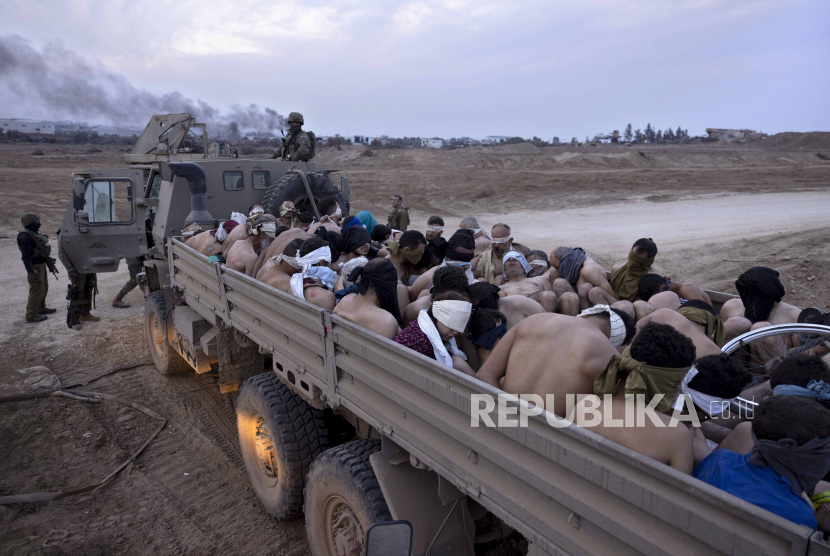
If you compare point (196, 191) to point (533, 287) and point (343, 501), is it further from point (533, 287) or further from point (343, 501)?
point (343, 501)

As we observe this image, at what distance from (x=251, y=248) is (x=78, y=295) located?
4577 millimetres

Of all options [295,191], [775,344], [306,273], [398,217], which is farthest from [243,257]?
[398,217]

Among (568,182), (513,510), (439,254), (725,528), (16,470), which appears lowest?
(16,470)

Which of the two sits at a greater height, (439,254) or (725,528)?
→ (439,254)

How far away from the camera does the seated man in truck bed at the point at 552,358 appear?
93.7 inches

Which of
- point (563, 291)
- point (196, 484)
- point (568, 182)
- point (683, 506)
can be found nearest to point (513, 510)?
point (683, 506)

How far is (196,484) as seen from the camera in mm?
4500

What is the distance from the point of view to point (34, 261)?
8.66 meters

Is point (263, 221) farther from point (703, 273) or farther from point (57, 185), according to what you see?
point (57, 185)

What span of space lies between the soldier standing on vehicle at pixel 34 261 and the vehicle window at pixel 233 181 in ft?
12.5

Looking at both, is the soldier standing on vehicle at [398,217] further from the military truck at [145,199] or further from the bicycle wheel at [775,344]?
the bicycle wheel at [775,344]

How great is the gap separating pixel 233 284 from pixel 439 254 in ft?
6.71

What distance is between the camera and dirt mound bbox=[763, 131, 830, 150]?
1654 inches

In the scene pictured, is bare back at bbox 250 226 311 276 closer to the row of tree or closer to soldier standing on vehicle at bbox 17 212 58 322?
soldier standing on vehicle at bbox 17 212 58 322
